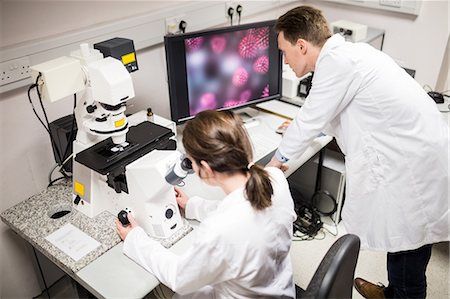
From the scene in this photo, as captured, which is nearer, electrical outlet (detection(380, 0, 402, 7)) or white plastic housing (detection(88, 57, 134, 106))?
white plastic housing (detection(88, 57, 134, 106))

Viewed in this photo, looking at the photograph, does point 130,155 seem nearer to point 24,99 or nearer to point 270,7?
point 24,99

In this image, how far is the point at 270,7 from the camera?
2750 millimetres

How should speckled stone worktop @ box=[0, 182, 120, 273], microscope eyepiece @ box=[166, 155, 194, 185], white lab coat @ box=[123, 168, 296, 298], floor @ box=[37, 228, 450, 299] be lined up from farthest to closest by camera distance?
floor @ box=[37, 228, 450, 299], speckled stone worktop @ box=[0, 182, 120, 273], microscope eyepiece @ box=[166, 155, 194, 185], white lab coat @ box=[123, 168, 296, 298]

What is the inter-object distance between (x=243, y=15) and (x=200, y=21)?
0.40 m

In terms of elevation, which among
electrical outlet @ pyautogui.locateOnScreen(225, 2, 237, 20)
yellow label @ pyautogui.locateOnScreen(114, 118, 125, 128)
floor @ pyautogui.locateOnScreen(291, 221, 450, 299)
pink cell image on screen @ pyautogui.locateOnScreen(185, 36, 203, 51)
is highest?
electrical outlet @ pyautogui.locateOnScreen(225, 2, 237, 20)

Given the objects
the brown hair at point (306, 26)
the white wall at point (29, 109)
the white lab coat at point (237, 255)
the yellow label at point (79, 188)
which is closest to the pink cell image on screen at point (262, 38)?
the brown hair at point (306, 26)

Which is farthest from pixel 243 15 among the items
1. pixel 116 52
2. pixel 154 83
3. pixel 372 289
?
pixel 372 289

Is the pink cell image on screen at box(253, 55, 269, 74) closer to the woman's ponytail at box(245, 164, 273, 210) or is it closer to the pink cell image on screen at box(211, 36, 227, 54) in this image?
the pink cell image on screen at box(211, 36, 227, 54)

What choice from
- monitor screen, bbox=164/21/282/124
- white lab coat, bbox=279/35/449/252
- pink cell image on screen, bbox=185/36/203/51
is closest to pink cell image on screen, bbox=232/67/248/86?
monitor screen, bbox=164/21/282/124

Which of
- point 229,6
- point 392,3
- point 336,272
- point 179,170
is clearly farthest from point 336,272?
point 392,3

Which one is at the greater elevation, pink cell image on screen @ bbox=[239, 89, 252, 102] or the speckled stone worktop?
pink cell image on screen @ bbox=[239, 89, 252, 102]

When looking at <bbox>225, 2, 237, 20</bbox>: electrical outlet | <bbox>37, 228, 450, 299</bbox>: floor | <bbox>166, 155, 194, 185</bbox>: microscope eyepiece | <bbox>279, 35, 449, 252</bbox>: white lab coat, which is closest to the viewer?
<bbox>166, 155, 194, 185</bbox>: microscope eyepiece

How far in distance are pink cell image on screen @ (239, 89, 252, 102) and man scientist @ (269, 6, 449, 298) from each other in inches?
17.9

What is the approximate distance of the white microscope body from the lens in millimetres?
1308
